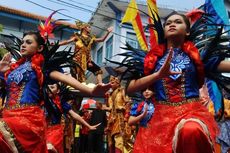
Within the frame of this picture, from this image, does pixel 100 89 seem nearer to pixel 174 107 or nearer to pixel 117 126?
pixel 174 107

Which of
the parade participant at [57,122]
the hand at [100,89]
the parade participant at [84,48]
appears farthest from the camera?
the parade participant at [84,48]

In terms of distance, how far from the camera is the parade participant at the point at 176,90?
3.06m

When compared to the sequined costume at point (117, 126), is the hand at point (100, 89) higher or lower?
higher

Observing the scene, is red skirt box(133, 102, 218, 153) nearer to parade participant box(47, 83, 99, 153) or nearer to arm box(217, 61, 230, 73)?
arm box(217, 61, 230, 73)

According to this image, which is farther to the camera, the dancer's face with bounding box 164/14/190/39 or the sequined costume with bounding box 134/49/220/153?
the dancer's face with bounding box 164/14/190/39

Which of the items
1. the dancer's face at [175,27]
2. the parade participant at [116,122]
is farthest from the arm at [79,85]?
the parade participant at [116,122]

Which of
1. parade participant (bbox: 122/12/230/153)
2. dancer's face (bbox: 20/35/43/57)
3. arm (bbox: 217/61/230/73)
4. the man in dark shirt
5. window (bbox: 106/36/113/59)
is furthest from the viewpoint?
window (bbox: 106/36/113/59)

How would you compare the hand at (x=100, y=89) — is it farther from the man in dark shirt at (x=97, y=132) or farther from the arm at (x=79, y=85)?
the man in dark shirt at (x=97, y=132)

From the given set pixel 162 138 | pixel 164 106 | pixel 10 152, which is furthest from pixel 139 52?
pixel 10 152

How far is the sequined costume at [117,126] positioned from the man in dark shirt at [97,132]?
41.6 inches

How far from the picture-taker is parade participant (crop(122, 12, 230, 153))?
3057 millimetres

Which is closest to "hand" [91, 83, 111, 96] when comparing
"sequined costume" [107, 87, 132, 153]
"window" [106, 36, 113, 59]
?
"sequined costume" [107, 87, 132, 153]

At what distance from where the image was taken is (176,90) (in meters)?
3.44

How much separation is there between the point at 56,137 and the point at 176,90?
3.23 meters
